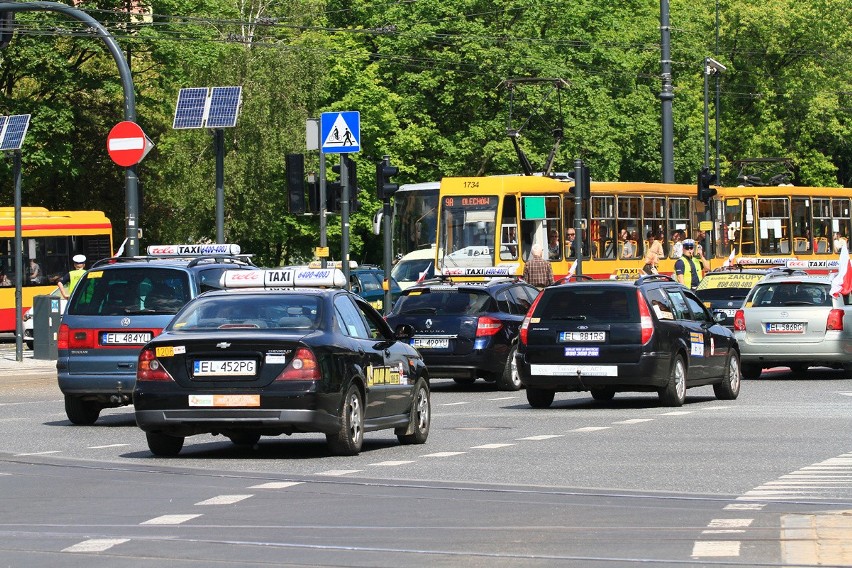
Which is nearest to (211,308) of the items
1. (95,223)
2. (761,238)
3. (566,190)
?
(566,190)

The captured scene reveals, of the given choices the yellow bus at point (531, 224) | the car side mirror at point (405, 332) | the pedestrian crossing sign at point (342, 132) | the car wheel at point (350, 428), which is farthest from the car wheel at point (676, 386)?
the yellow bus at point (531, 224)

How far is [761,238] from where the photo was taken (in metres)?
51.8

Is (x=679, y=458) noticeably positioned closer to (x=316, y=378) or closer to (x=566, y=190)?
(x=316, y=378)

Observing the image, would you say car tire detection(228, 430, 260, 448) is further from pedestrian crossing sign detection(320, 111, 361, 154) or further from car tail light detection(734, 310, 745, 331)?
car tail light detection(734, 310, 745, 331)

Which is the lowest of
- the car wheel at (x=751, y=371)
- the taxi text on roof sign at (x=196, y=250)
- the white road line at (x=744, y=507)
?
the car wheel at (x=751, y=371)

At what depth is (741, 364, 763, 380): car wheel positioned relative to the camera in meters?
30.1

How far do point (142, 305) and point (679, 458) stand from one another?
700 cm

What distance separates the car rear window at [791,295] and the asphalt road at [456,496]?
8.34 metres

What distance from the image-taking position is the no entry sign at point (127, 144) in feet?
87.9

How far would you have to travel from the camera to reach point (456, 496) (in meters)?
12.3

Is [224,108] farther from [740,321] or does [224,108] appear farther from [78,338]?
[78,338]

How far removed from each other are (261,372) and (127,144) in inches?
494

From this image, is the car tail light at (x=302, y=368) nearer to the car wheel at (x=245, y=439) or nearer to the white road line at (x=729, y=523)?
the car wheel at (x=245, y=439)

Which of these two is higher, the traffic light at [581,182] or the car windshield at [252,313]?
the traffic light at [581,182]
